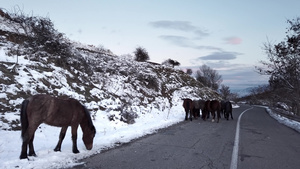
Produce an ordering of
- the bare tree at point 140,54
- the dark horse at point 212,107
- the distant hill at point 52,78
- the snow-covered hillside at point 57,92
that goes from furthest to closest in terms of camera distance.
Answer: the bare tree at point 140,54, the dark horse at point 212,107, the distant hill at point 52,78, the snow-covered hillside at point 57,92

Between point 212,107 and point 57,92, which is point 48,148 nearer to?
point 57,92

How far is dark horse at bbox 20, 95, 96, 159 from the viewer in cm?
511

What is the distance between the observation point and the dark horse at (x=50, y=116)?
5.11 meters

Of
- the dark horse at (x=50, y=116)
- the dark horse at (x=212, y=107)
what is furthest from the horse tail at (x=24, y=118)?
the dark horse at (x=212, y=107)

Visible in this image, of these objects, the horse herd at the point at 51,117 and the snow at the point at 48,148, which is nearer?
the snow at the point at 48,148

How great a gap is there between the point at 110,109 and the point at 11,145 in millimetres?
6334

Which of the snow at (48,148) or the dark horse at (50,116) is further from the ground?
the dark horse at (50,116)

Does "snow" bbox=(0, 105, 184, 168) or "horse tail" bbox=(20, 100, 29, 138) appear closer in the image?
"snow" bbox=(0, 105, 184, 168)

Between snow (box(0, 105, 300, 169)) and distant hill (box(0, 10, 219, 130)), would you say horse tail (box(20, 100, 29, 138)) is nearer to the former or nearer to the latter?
snow (box(0, 105, 300, 169))

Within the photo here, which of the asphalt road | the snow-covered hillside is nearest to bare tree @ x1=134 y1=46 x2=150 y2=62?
the snow-covered hillside

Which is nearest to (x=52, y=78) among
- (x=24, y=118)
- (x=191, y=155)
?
(x=24, y=118)

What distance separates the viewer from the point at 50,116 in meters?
5.48

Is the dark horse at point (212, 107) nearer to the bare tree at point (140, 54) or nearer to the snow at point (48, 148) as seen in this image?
the snow at point (48, 148)

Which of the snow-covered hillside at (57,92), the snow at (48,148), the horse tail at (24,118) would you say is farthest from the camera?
the snow-covered hillside at (57,92)
